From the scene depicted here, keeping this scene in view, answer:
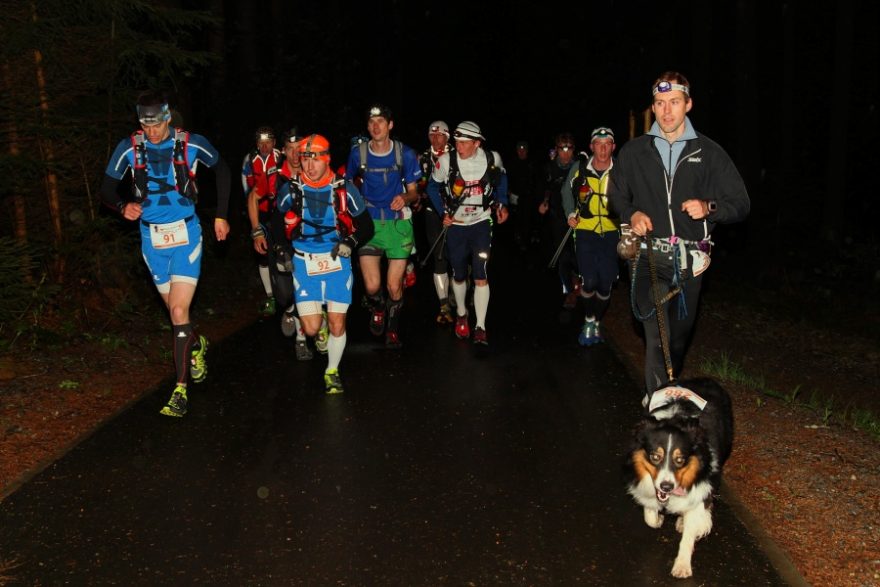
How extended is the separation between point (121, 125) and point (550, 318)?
6.10 metres

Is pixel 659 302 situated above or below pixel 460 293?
above

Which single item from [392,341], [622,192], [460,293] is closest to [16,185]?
[392,341]

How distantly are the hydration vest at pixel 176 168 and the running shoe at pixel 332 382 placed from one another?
6.66 feet

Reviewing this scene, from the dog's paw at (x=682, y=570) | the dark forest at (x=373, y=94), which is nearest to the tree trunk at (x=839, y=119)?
the dark forest at (x=373, y=94)

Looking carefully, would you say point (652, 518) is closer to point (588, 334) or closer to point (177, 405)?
point (177, 405)

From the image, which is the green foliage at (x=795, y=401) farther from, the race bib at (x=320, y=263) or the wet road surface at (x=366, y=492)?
the race bib at (x=320, y=263)

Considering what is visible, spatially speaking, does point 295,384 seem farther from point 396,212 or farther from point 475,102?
point 475,102

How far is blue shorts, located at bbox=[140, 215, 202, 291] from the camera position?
7.69m

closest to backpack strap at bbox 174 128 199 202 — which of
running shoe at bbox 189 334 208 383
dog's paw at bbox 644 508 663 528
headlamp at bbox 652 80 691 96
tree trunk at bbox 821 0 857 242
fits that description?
running shoe at bbox 189 334 208 383

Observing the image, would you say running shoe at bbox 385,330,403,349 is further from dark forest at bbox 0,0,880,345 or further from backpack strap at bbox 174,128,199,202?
backpack strap at bbox 174,128,199,202

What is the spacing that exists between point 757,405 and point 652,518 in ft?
9.49

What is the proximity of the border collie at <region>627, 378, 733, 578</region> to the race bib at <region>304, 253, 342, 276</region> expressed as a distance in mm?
3862

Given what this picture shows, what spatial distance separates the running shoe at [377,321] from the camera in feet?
35.6

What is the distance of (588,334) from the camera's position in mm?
10555
